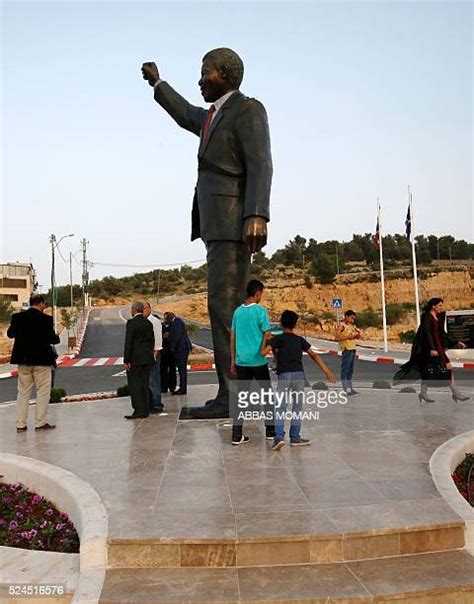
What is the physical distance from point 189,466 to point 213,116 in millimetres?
3794

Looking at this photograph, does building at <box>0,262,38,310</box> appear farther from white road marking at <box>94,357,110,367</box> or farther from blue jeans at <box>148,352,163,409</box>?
blue jeans at <box>148,352,163,409</box>

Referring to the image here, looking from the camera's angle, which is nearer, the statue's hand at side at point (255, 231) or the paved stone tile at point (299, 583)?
the paved stone tile at point (299, 583)

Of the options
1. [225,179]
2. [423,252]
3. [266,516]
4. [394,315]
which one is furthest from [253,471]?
[423,252]

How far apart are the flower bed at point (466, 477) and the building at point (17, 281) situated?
215 feet

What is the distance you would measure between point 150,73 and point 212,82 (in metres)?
1.26

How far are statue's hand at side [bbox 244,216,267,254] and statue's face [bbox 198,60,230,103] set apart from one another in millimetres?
1575

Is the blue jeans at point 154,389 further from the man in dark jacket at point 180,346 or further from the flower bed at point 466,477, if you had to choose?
the flower bed at point 466,477

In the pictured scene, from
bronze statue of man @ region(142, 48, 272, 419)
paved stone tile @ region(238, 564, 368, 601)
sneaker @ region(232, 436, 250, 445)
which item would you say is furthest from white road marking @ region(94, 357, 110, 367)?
paved stone tile @ region(238, 564, 368, 601)

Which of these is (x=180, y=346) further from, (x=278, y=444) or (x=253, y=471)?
(x=253, y=471)

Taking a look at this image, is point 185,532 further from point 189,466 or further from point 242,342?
point 242,342

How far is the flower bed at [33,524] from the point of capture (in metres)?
3.69

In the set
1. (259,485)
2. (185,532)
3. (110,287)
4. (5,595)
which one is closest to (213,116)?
(259,485)

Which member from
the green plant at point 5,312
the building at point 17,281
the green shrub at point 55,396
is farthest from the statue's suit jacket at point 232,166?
the building at point 17,281

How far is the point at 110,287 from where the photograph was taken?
3450 inches
